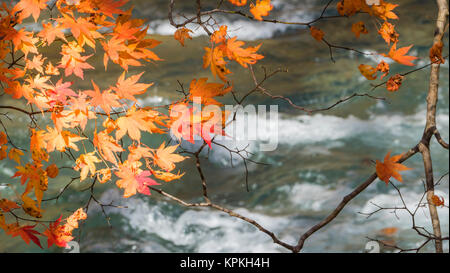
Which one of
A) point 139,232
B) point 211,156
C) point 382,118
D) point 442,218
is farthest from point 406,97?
point 139,232

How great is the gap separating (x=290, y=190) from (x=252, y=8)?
5.48 ft

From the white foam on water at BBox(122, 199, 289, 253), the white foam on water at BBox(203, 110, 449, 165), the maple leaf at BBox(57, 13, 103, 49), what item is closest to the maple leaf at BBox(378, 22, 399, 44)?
the maple leaf at BBox(57, 13, 103, 49)

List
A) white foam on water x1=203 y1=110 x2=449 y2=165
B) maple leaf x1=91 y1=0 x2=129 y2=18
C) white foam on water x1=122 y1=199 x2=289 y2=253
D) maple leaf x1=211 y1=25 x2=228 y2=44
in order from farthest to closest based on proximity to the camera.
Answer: white foam on water x1=203 y1=110 x2=449 y2=165, white foam on water x1=122 y1=199 x2=289 y2=253, maple leaf x1=211 y1=25 x2=228 y2=44, maple leaf x1=91 y1=0 x2=129 y2=18

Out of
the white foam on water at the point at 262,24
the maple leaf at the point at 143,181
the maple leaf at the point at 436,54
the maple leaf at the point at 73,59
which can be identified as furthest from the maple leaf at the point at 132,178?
the white foam on water at the point at 262,24

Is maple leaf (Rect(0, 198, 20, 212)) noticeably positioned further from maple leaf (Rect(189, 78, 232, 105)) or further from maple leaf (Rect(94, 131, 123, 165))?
maple leaf (Rect(189, 78, 232, 105))

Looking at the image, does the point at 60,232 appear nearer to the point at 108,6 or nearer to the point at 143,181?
the point at 143,181

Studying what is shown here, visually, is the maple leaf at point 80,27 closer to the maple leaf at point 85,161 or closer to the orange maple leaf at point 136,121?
the orange maple leaf at point 136,121

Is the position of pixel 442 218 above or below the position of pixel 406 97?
below

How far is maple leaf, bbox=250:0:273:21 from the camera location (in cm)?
102

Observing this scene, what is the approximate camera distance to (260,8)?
3.36 ft

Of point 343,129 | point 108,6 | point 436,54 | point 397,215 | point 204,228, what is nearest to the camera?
point 108,6

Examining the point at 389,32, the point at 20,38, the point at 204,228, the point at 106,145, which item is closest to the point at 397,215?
the point at 204,228

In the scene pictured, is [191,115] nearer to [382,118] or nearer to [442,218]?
[442,218]
